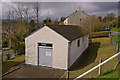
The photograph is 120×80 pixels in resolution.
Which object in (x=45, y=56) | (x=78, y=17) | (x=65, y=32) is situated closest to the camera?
(x=45, y=56)

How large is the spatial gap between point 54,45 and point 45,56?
1.63 m

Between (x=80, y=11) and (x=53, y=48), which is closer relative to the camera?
(x=53, y=48)

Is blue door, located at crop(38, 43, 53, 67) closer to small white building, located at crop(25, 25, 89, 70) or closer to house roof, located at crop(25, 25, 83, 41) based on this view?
small white building, located at crop(25, 25, 89, 70)

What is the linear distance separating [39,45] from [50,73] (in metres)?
3.26

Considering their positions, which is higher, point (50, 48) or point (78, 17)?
point (78, 17)

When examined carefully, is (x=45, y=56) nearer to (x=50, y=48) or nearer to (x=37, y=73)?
Result: (x=50, y=48)

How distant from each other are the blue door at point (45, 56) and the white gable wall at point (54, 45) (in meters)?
0.45

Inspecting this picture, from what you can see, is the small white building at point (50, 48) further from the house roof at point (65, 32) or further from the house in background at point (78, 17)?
the house in background at point (78, 17)

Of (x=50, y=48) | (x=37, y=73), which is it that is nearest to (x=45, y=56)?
(x=50, y=48)

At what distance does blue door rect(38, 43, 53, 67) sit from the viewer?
447 inches

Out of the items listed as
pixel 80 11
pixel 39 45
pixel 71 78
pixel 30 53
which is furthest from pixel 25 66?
pixel 80 11

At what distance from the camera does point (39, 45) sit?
11.7m

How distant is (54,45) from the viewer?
1098 centimetres

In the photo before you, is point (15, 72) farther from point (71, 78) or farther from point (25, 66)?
point (71, 78)
